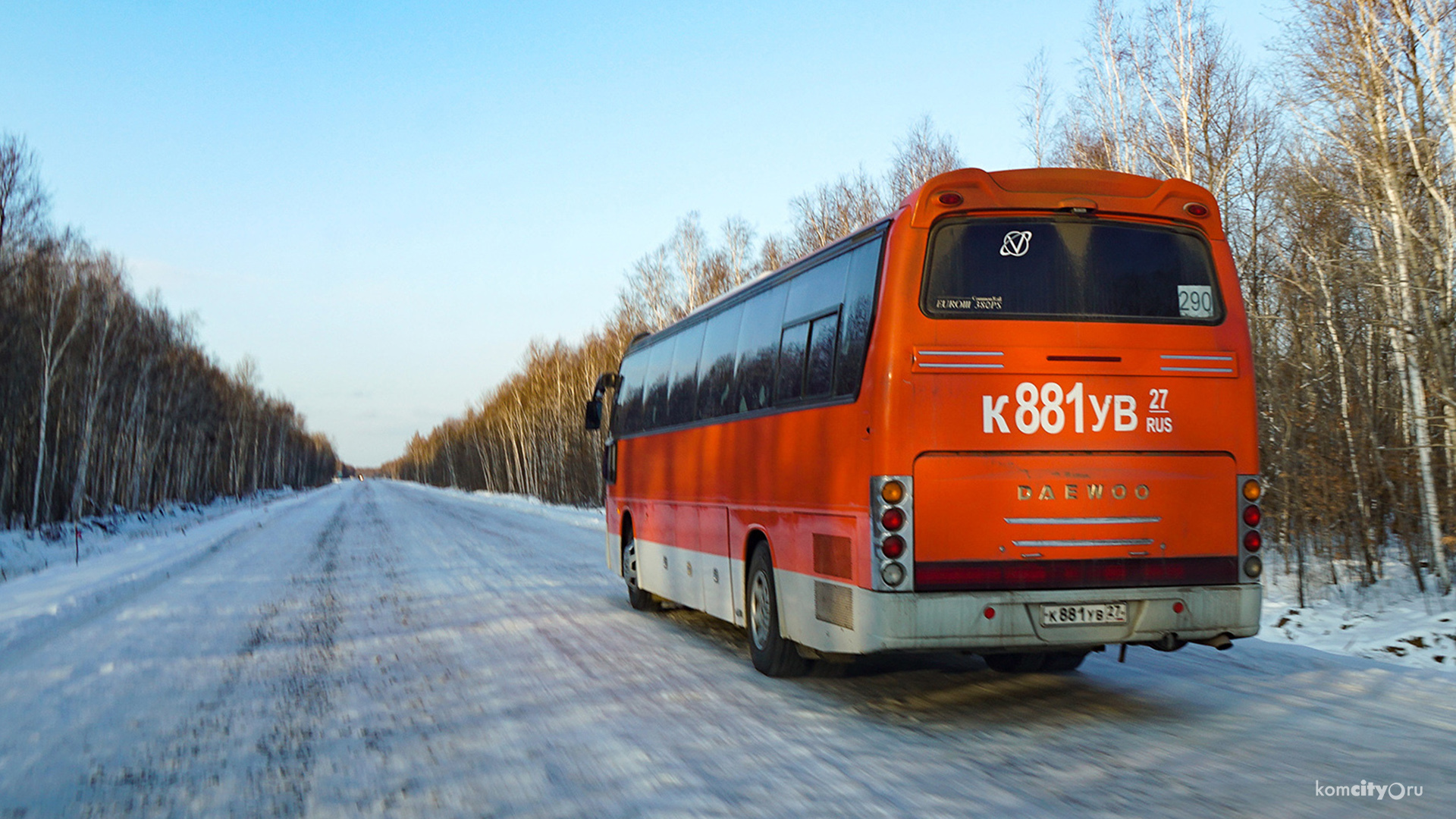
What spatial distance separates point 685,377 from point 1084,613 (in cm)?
600

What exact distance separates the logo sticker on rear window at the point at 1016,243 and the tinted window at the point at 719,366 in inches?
138

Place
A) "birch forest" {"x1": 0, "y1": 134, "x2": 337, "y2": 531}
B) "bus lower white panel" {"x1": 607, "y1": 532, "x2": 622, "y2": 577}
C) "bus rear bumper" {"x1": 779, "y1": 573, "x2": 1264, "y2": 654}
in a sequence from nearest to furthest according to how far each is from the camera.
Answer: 1. "bus rear bumper" {"x1": 779, "y1": 573, "x2": 1264, "y2": 654}
2. "bus lower white panel" {"x1": 607, "y1": 532, "x2": 622, "y2": 577}
3. "birch forest" {"x1": 0, "y1": 134, "x2": 337, "y2": 531}

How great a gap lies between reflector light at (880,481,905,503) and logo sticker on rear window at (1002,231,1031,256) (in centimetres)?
163

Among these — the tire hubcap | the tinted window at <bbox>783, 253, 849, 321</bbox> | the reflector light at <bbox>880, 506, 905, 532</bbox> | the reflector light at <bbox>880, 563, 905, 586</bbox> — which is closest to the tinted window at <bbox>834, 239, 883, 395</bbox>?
the tinted window at <bbox>783, 253, 849, 321</bbox>

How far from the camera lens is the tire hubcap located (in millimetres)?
8805

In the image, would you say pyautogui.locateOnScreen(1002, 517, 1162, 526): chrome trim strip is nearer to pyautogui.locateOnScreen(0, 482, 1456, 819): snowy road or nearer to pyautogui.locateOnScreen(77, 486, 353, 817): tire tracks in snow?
pyautogui.locateOnScreen(0, 482, 1456, 819): snowy road

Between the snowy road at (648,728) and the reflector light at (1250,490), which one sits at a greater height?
the reflector light at (1250,490)

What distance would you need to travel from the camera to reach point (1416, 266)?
39.3ft

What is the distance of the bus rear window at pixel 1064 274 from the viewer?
678 centimetres

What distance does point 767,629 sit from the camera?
880 centimetres

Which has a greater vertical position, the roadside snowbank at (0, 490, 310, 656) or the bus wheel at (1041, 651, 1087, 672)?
the bus wheel at (1041, 651, 1087, 672)

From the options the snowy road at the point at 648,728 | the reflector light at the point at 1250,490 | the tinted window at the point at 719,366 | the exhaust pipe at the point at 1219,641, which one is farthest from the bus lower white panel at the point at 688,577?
the reflector light at the point at 1250,490

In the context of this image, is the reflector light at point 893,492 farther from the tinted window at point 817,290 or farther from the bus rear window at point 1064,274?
the tinted window at point 817,290

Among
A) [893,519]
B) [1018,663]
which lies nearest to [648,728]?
[893,519]
